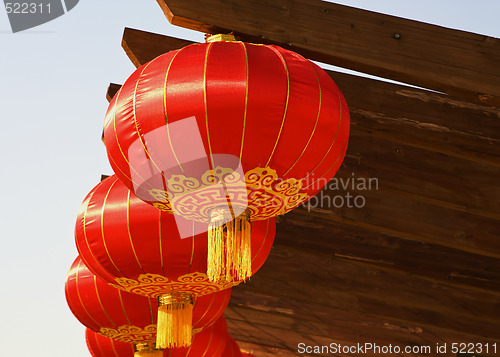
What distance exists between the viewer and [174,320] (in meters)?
3.45

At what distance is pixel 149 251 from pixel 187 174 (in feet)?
2.55

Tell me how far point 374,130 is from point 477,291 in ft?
10.0

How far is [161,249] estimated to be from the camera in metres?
3.24

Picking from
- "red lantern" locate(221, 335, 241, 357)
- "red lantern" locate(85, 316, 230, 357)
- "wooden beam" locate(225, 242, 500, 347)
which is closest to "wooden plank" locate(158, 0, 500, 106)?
"red lantern" locate(85, 316, 230, 357)

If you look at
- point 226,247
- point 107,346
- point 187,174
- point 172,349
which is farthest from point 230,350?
point 187,174

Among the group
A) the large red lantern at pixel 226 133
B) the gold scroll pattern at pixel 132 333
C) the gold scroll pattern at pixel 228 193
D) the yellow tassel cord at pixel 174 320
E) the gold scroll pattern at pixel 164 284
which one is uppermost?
the large red lantern at pixel 226 133

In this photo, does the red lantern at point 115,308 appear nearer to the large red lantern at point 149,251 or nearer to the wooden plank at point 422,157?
the large red lantern at point 149,251

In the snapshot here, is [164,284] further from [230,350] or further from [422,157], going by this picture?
[422,157]

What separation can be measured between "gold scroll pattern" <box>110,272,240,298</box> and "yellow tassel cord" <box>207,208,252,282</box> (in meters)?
0.62

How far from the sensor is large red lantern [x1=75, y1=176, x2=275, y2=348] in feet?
10.6

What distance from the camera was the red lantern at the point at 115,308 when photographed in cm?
386

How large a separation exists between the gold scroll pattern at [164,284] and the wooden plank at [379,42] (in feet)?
3.94

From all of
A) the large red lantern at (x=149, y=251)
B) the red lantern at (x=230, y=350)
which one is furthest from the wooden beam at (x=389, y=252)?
the large red lantern at (x=149, y=251)

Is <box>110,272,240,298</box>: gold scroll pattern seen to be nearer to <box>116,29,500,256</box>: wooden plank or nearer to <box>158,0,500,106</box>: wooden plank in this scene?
<box>158,0,500,106</box>: wooden plank
